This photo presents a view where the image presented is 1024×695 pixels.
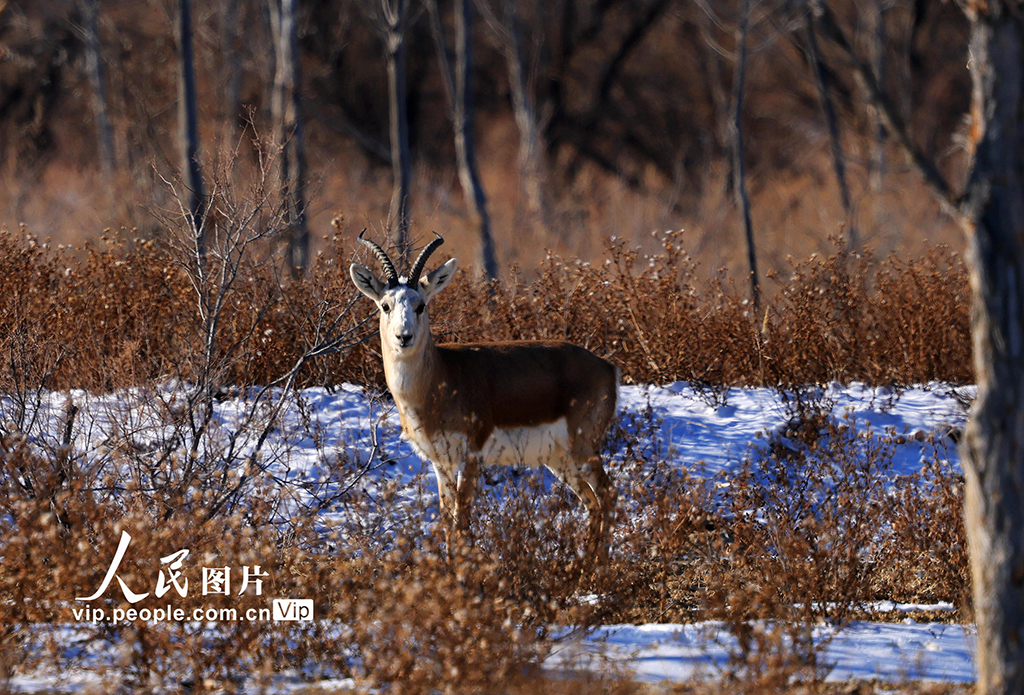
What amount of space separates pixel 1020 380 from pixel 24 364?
603cm

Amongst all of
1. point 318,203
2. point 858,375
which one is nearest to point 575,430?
point 858,375

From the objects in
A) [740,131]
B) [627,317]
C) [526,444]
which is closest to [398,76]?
[740,131]

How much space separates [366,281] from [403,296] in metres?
0.39

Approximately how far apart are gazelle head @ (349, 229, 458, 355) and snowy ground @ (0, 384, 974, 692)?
2.66 feet

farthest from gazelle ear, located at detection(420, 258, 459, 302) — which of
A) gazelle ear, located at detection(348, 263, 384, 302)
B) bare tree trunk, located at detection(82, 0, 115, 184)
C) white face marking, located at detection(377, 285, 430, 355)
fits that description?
bare tree trunk, located at detection(82, 0, 115, 184)

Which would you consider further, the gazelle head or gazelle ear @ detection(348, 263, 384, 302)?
gazelle ear @ detection(348, 263, 384, 302)

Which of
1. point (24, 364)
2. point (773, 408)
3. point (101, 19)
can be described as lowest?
point (773, 408)

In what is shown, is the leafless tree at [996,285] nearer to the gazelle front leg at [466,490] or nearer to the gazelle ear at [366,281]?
the gazelle front leg at [466,490]

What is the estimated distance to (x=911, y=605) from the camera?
6.62 meters

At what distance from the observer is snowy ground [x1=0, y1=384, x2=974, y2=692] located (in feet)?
18.0

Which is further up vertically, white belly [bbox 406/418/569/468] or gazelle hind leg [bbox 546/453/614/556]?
white belly [bbox 406/418/569/468]

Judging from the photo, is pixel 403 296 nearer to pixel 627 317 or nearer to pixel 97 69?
pixel 627 317

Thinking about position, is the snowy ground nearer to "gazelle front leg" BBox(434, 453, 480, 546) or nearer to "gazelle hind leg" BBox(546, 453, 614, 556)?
"gazelle front leg" BBox(434, 453, 480, 546)

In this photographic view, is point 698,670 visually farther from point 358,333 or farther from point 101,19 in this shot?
point 101,19
